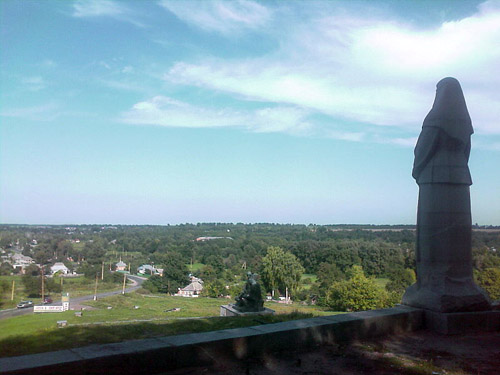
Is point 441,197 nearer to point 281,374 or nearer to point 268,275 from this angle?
point 281,374

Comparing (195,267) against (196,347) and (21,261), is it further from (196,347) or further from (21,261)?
(196,347)

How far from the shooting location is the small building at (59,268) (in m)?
12.0

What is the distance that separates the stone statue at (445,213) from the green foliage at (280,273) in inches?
1129

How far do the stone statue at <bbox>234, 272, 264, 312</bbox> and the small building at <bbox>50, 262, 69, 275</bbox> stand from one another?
5.79m

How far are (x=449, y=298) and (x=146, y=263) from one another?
94.8ft

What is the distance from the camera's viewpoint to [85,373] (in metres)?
3.28

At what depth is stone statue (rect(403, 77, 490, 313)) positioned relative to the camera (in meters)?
6.25

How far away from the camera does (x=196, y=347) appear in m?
3.90

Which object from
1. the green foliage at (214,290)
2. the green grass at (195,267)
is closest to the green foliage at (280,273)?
the green foliage at (214,290)

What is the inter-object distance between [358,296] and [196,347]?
26382 millimetres

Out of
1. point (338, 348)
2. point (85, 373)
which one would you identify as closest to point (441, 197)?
point (338, 348)

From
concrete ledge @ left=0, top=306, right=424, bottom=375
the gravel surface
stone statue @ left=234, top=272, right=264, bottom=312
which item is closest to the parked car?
concrete ledge @ left=0, top=306, right=424, bottom=375

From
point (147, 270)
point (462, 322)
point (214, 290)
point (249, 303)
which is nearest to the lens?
Answer: point (462, 322)

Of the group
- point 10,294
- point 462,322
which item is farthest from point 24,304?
point 462,322
